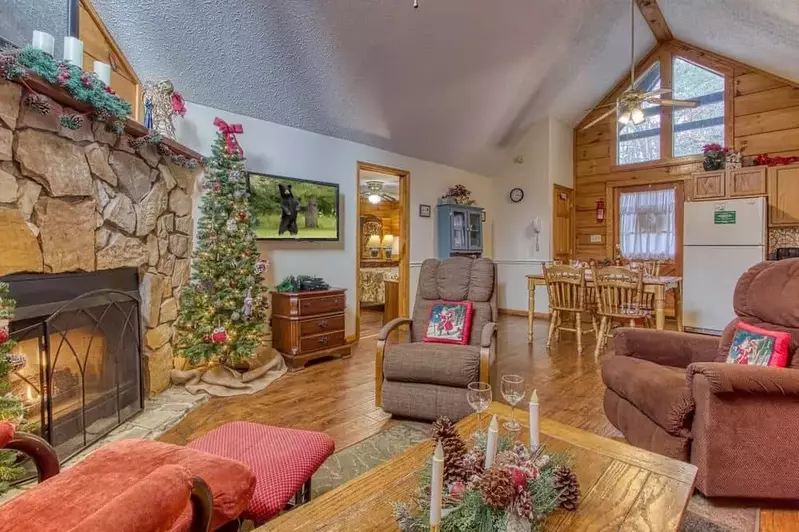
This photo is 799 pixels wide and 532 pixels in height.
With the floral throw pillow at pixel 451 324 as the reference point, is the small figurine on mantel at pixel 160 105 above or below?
above

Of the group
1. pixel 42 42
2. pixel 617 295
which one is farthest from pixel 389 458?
pixel 617 295

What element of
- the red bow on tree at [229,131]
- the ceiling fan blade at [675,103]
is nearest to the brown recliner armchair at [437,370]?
the red bow on tree at [229,131]

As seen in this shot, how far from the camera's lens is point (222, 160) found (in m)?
3.40

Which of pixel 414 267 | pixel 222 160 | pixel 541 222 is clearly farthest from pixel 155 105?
pixel 541 222

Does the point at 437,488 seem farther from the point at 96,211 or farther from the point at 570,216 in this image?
the point at 570,216

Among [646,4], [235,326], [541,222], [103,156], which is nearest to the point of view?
[103,156]

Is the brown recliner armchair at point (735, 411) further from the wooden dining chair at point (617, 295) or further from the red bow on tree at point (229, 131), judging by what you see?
the red bow on tree at point (229, 131)

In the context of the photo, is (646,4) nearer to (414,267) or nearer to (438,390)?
(414,267)

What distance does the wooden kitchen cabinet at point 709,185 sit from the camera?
17.1ft

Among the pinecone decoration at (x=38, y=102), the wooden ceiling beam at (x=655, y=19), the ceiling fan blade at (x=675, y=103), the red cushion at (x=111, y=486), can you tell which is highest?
the wooden ceiling beam at (x=655, y=19)

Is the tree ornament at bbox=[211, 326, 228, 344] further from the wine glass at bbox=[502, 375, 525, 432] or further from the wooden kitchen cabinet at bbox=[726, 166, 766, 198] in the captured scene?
the wooden kitchen cabinet at bbox=[726, 166, 766, 198]

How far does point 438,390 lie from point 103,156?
241cm

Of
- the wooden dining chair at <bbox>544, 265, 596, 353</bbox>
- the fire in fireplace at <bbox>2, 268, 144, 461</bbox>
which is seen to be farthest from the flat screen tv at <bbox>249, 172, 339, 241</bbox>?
the wooden dining chair at <bbox>544, 265, 596, 353</bbox>

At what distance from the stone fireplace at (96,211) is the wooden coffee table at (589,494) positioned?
1.82 metres
